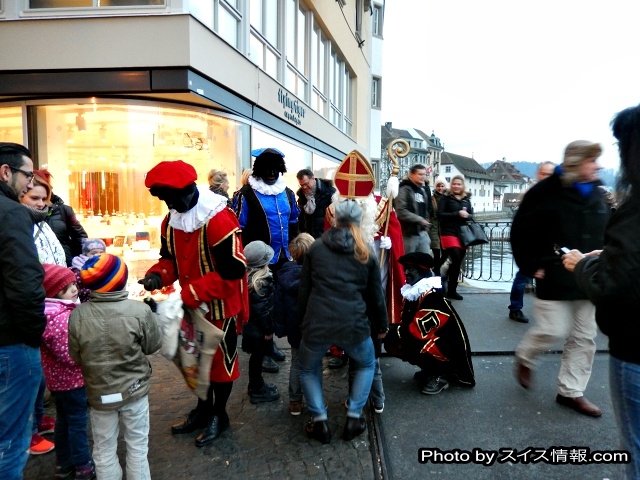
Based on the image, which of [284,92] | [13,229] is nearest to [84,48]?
[284,92]

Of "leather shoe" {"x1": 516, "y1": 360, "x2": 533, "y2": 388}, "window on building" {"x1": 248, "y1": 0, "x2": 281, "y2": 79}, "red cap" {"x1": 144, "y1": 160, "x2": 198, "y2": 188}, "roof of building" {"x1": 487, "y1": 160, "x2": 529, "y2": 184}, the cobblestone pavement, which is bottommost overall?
the cobblestone pavement

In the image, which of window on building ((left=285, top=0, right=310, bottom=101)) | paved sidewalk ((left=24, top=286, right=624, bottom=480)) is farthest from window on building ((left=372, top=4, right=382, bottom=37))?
paved sidewalk ((left=24, top=286, right=624, bottom=480))

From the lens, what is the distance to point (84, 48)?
695 cm

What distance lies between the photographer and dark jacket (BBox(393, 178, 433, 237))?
645 cm

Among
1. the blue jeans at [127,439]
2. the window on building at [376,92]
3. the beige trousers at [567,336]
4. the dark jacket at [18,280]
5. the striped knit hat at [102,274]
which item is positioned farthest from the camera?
the window on building at [376,92]

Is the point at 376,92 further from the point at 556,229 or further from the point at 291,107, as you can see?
the point at 556,229

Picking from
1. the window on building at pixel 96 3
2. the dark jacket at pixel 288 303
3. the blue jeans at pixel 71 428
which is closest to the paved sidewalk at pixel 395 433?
the blue jeans at pixel 71 428

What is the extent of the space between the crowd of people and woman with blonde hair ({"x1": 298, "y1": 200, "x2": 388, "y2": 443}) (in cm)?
1

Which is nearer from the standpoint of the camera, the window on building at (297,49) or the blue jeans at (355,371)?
the blue jeans at (355,371)

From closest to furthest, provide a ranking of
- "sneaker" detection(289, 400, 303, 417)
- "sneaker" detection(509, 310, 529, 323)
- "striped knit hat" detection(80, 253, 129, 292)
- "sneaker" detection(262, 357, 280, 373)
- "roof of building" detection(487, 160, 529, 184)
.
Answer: "striped knit hat" detection(80, 253, 129, 292) → "sneaker" detection(289, 400, 303, 417) → "sneaker" detection(262, 357, 280, 373) → "sneaker" detection(509, 310, 529, 323) → "roof of building" detection(487, 160, 529, 184)

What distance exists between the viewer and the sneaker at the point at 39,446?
3209 mm

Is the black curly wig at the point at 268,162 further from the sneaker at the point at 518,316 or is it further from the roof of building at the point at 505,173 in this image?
the roof of building at the point at 505,173

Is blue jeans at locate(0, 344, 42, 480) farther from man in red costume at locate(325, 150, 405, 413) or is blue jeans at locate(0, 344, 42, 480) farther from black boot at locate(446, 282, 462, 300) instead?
black boot at locate(446, 282, 462, 300)

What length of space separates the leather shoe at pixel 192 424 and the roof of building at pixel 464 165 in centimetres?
10609
